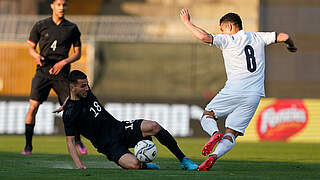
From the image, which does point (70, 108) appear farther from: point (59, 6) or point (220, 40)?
point (59, 6)

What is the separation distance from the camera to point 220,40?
9.56m

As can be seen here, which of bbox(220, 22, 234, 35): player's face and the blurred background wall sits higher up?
bbox(220, 22, 234, 35): player's face

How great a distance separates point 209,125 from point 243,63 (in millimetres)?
873

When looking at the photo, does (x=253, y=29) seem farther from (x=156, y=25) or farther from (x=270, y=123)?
(x=270, y=123)

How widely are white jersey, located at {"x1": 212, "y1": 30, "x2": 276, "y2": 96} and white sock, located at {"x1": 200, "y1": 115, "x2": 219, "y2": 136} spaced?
0.40 metres

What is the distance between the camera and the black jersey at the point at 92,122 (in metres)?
9.56

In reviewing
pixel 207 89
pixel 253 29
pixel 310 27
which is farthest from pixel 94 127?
pixel 310 27

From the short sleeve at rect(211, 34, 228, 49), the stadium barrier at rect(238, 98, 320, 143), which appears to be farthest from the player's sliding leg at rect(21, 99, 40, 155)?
the stadium barrier at rect(238, 98, 320, 143)

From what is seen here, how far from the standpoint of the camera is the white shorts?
32.0 ft

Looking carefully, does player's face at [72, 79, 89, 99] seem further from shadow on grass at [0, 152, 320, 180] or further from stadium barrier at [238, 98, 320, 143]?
stadium barrier at [238, 98, 320, 143]

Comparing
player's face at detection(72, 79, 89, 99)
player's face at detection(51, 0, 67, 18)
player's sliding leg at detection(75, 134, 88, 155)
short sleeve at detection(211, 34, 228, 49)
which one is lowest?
player's sliding leg at detection(75, 134, 88, 155)

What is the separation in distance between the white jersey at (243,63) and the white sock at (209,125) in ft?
1.30

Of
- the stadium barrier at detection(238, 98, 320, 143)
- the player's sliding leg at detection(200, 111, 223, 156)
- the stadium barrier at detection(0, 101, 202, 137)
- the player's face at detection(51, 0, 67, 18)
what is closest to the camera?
the player's sliding leg at detection(200, 111, 223, 156)

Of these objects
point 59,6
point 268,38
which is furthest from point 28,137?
point 268,38
